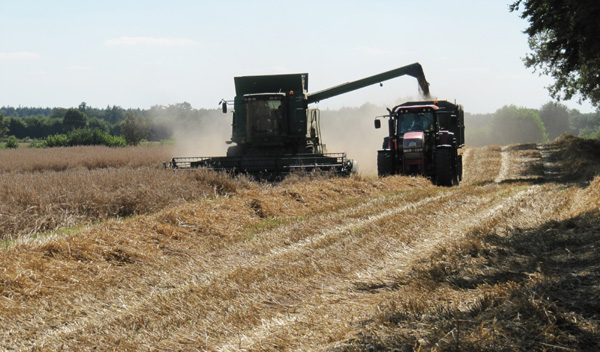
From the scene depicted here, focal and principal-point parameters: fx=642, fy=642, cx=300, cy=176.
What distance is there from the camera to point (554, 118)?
162 m

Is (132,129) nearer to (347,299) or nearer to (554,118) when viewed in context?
(347,299)

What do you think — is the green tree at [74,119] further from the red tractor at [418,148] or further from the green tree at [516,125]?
the red tractor at [418,148]

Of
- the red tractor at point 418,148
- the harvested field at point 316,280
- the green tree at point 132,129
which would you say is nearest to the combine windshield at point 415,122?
the red tractor at point 418,148

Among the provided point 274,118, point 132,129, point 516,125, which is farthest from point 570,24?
point 516,125

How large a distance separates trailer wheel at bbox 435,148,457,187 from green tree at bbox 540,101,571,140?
504ft

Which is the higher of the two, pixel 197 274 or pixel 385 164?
pixel 385 164

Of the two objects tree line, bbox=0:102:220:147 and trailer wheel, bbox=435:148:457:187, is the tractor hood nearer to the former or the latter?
trailer wheel, bbox=435:148:457:187

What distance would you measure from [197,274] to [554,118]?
168326mm

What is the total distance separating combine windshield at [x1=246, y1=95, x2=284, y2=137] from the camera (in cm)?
2056

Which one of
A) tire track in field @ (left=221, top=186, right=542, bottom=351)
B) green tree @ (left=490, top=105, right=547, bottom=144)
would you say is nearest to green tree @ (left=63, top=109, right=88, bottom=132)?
green tree @ (left=490, top=105, right=547, bottom=144)

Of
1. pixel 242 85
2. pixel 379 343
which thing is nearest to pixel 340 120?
pixel 242 85

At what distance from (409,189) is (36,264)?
10939 mm

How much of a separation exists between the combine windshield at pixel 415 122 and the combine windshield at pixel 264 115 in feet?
13.4

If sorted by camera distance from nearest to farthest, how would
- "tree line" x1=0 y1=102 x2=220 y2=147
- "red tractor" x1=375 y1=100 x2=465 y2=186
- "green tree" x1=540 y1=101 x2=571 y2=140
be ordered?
"red tractor" x1=375 y1=100 x2=465 y2=186, "tree line" x1=0 y1=102 x2=220 y2=147, "green tree" x1=540 y1=101 x2=571 y2=140
